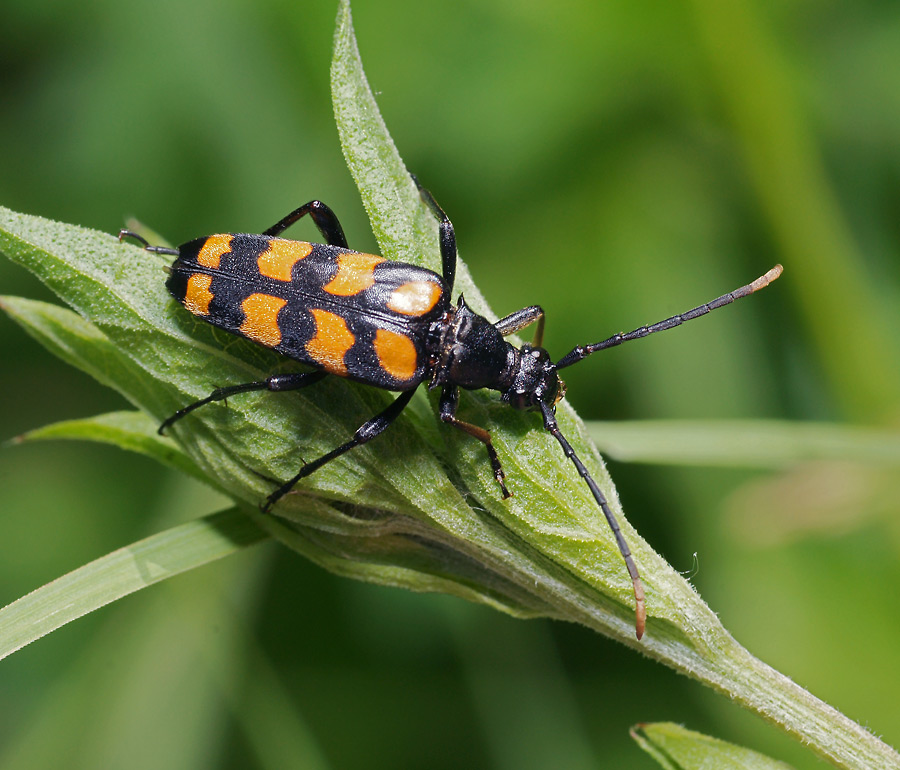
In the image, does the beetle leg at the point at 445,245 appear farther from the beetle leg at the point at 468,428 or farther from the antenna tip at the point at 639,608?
the antenna tip at the point at 639,608

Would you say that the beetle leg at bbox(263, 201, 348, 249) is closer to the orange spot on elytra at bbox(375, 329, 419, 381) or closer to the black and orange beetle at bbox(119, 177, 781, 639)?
the black and orange beetle at bbox(119, 177, 781, 639)

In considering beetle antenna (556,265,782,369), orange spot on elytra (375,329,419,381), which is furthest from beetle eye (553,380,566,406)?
orange spot on elytra (375,329,419,381)

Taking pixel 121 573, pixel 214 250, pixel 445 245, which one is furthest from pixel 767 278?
pixel 121 573

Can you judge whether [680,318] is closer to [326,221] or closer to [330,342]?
[330,342]

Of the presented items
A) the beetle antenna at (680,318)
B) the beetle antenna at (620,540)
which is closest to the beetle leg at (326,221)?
the beetle antenna at (680,318)

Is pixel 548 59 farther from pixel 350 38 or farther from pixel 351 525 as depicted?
pixel 351 525

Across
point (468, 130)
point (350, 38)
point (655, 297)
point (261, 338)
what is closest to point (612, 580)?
point (261, 338)
